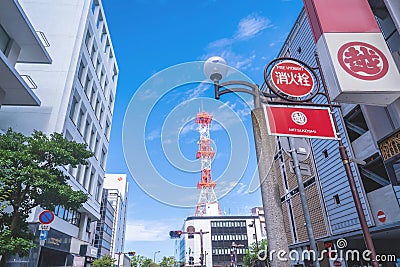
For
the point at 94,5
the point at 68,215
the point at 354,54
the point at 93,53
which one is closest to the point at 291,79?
the point at 354,54

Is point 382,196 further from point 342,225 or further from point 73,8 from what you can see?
point 73,8

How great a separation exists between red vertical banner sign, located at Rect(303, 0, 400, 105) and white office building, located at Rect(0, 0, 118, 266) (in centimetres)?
1679

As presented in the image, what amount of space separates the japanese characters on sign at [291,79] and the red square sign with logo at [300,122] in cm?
47

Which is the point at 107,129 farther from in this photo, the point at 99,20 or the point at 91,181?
the point at 99,20

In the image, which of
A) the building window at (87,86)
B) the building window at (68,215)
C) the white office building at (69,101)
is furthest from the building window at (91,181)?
the building window at (87,86)

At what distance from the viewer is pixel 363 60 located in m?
5.43

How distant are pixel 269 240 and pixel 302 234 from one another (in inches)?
871

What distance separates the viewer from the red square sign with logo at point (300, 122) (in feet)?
16.5

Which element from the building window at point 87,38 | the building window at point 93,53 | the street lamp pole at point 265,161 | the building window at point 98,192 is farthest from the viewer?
the building window at point 98,192

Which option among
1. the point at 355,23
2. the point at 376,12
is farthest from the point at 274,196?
the point at 376,12

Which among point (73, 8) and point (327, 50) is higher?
point (73, 8)

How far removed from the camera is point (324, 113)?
571cm

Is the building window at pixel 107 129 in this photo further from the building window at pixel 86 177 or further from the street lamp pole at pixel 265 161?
the street lamp pole at pixel 265 161

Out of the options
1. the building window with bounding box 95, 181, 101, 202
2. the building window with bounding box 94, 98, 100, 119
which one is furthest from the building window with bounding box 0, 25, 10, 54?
the building window with bounding box 95, 181, 101, 202
